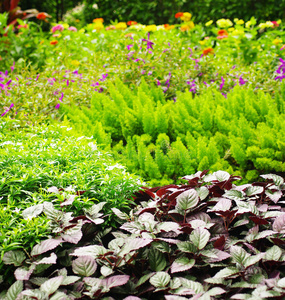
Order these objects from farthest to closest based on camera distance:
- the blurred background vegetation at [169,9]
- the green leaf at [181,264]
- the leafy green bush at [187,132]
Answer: the blurred background vegetation at [169,9]
the leafy green bush at [187,132]
the green leaf at [181,264]

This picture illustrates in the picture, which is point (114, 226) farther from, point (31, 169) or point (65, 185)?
point (31, 169)

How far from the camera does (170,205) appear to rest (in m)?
1.73

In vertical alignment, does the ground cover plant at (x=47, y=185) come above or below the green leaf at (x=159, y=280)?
above

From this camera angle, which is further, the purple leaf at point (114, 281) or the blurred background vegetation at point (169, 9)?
the blurred background vegetation at point (169, 9)

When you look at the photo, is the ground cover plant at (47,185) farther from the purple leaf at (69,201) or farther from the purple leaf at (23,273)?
the purple leaf at (23,273)

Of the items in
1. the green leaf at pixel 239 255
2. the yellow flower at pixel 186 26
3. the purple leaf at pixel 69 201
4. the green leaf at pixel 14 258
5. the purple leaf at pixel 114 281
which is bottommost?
the green leaf at pixel 239 255

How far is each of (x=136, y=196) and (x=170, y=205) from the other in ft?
1.00

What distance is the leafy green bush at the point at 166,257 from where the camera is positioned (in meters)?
1.23

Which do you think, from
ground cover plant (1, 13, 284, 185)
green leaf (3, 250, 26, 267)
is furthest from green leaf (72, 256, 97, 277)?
ground cover plant (1, 13, 284, 185)

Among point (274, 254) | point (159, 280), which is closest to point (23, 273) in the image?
point (159, 280)

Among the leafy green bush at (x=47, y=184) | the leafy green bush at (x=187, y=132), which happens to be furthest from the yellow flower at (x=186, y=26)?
the leafy green bush at (x=47, y=184)

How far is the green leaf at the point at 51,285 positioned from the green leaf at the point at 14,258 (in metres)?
0.17

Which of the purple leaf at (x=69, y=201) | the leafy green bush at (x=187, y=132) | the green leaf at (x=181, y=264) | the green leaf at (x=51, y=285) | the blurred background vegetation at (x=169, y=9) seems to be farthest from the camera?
the blurred background vegetation at (x=169, y=9)

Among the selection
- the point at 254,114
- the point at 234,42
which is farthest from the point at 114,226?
the point at 234,42
